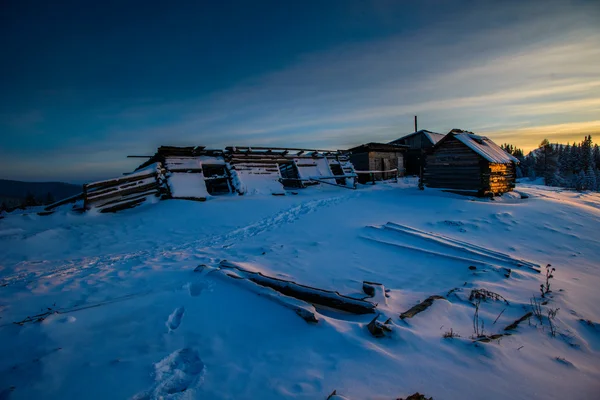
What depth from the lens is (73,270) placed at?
19.2 ft

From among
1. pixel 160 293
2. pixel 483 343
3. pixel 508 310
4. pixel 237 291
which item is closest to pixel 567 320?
pixel 508 310

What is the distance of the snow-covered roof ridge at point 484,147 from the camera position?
48.0 ft

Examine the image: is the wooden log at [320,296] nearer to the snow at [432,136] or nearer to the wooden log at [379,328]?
the wooden log at [379,328]

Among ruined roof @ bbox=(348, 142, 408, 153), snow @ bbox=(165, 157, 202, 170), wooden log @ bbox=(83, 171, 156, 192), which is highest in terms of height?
ruined roof @ bbox=(348, 142, 408, 153)

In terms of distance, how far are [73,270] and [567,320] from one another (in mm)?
9375

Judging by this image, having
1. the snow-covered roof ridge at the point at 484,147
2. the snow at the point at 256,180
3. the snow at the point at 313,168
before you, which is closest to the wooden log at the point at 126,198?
the snow at the point at 256,180

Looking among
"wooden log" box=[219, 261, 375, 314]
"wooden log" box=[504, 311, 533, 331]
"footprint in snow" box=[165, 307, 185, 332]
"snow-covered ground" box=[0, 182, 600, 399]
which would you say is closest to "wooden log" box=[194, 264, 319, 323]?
"snow-covered ground" box=[0, 182, 600, 399]

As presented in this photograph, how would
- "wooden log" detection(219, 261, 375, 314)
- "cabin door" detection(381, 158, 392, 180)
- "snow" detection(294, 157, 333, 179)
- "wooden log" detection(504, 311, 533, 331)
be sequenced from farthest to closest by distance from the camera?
"cabin door" detection(381, 158, 392, 180) → "snow" detection(294, 157, 333, 179) → "wooden log" detection(219, 261, 375, 314) → "wooden log" detection(504, 311, 533, 331)

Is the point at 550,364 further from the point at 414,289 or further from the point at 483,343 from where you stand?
the point at 414,289

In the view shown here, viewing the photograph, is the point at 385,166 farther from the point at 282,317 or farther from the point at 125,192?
the point at 282,317

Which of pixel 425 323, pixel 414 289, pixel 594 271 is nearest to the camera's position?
pixel 425 323

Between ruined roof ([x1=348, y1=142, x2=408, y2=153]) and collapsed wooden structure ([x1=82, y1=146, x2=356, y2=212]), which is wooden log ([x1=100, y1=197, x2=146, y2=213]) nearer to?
collapsed wooden structure ([x1=82, y1=146, x2=356, y2=212])

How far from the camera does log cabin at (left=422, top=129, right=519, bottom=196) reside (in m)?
14.6

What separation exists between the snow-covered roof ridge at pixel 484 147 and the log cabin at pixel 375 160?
823cm
